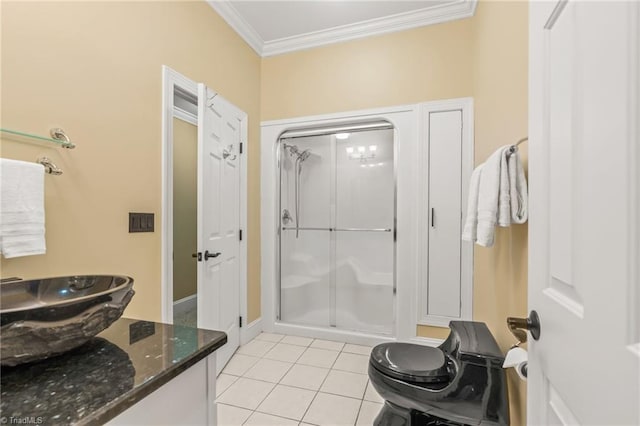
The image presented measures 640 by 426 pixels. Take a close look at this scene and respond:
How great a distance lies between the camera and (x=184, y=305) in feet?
12.1

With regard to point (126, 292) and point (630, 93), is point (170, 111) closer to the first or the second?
point (126, 292)

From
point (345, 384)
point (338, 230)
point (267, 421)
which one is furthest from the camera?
point (338, 230)

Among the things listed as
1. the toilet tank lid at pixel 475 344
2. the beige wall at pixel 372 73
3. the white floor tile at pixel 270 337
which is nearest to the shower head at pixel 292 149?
the beige wall at pixel 372 73

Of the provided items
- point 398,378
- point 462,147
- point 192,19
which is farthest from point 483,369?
point 192,19

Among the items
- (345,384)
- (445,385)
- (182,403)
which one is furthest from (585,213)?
(345,384)

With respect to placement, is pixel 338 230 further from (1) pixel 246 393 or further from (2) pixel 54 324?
(2) pixel 54 324

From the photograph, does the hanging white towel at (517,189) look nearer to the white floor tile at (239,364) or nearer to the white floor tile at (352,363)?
the white floor tile at (352,363)

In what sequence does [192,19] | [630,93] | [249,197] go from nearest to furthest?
[630,93], [192,19], [249,197]

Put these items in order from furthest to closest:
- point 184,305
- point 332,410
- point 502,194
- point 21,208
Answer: point 184,305, point 332,410, point 502,194, point 21,208

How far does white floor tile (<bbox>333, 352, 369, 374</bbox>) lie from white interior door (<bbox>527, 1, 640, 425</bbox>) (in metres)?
1.65

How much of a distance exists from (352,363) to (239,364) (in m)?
0.89

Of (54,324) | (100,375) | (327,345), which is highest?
(54,324)

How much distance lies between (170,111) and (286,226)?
5.18 ft

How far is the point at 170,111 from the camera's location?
1847mm
